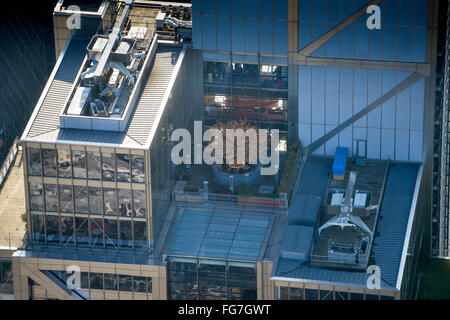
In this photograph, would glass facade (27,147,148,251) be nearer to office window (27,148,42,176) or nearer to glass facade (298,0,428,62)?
office window (27,148,42,176)

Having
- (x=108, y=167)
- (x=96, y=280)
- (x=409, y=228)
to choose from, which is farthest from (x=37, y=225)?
(x=409, y=228)

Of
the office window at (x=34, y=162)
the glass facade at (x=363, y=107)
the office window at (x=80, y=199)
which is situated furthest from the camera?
the glass facade at (x=363, y=107)

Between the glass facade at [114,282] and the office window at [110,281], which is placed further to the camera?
the office window at [110,281]

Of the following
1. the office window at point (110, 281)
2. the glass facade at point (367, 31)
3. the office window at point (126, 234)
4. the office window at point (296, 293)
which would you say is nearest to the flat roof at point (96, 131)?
the office window at point (126, 234)

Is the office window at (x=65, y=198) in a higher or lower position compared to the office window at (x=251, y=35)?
lower

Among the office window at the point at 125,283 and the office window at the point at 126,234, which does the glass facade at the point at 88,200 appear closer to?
the office window at the point at 126,234

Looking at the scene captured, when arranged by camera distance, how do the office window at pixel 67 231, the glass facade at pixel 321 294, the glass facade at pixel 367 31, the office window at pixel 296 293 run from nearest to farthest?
the glass facade at pixel 321 294 < the office window at pixel 296 293 < the office window at pixel 67 231 < the glass facade at pixel 367 31

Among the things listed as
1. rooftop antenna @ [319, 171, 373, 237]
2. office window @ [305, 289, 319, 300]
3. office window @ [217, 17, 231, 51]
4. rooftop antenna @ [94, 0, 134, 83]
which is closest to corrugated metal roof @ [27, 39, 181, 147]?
rooftop antenna @ [94, 0, 134, 83]

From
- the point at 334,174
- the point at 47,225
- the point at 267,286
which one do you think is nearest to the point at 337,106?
the point at 334,174
